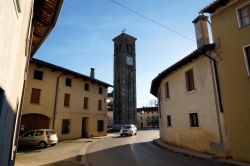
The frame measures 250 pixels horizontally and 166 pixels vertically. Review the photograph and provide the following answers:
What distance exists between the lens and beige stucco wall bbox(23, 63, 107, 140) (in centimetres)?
2016

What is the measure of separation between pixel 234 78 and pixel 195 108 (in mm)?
3911

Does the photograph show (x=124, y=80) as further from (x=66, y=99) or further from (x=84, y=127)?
(x=66, y=99)

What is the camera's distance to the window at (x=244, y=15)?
→ 10.1 meters

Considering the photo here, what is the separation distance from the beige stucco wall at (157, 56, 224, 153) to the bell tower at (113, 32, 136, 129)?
121ft

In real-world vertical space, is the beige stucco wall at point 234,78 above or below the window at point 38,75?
below

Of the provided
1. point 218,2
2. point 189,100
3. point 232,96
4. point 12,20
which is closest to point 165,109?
point 189,100

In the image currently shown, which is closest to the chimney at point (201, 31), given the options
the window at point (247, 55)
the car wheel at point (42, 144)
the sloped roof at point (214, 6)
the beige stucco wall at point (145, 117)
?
the sloped roof at point (214, 6)

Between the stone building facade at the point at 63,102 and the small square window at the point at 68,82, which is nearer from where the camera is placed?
the stone building facade at the point at 63,102

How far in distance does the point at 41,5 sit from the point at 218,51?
9.73 metres

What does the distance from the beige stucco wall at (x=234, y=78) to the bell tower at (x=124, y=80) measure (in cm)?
4311

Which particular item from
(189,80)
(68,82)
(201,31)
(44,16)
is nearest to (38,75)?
(68,82)

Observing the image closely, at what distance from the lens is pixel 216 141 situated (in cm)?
1122

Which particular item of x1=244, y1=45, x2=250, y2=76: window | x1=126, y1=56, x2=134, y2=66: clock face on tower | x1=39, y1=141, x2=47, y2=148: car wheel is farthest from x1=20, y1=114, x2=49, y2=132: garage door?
x1=126, y1=56, x2=134, y2=66: clock face on tower

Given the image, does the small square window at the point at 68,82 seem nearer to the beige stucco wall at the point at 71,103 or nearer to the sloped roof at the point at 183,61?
the beige stucco wall at the point at 71,103
